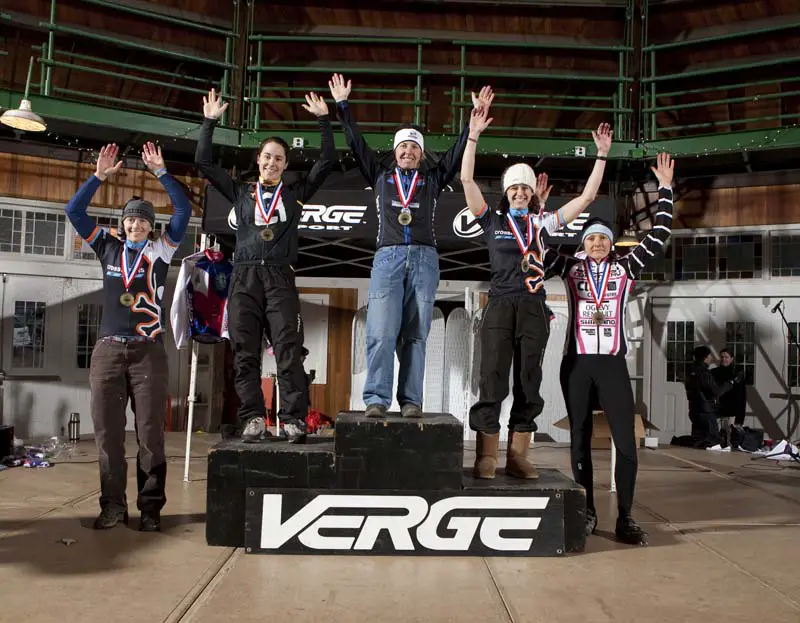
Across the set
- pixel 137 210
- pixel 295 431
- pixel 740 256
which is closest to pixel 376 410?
pixel 295 431

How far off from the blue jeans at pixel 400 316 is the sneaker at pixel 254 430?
62 cm

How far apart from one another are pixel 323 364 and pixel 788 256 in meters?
6.96

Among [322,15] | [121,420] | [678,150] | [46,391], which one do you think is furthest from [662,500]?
[322,15]

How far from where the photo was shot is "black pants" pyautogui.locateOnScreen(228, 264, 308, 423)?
4309mm

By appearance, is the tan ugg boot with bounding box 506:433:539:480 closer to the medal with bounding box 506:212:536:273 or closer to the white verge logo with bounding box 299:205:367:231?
the medal with bounding box 506:212:536:273

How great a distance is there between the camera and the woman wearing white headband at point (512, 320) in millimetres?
4320

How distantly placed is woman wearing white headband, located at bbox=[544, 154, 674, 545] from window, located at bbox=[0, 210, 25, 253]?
26.6 ft

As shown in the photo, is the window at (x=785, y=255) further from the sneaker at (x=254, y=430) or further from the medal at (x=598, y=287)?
the sneaker at (x=254, y=430)

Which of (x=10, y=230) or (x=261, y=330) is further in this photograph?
(x=10, y=230)

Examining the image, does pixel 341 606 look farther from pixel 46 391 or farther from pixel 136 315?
pixel 46 391

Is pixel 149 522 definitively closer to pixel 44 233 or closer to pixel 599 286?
pixel 599 286

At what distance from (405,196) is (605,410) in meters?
1.70

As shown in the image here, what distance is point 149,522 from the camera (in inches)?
173

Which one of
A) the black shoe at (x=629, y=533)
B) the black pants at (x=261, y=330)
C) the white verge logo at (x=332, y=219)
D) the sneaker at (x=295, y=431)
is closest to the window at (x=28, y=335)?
the white verge logo at (x=332, y=219)
